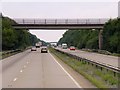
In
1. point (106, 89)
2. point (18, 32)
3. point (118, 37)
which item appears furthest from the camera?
point (18, 32)

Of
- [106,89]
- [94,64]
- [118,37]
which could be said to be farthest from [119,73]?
[118,37]

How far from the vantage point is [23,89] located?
17.9 meters

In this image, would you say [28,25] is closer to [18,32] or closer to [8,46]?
[8,46]

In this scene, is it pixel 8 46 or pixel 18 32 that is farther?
pixel 18 32

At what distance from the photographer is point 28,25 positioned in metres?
97.9

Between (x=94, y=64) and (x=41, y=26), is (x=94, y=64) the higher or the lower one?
the lower one

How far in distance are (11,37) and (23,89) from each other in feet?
282

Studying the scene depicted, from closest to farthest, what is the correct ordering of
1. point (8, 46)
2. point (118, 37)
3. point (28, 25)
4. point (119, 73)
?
1. point (119, 73)
2. point (118, 37)
3. point (28, 25)
4. point (8, 46)

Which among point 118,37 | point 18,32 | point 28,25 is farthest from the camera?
point 18,32

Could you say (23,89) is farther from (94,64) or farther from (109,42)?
(109,42)

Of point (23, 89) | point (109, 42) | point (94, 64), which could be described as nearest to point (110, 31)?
point (109, 42)

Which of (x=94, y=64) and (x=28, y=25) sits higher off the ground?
(x=28, y=25)

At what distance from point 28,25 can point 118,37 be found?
20.7 meters

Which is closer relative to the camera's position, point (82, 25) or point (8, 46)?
point (82, 25)
